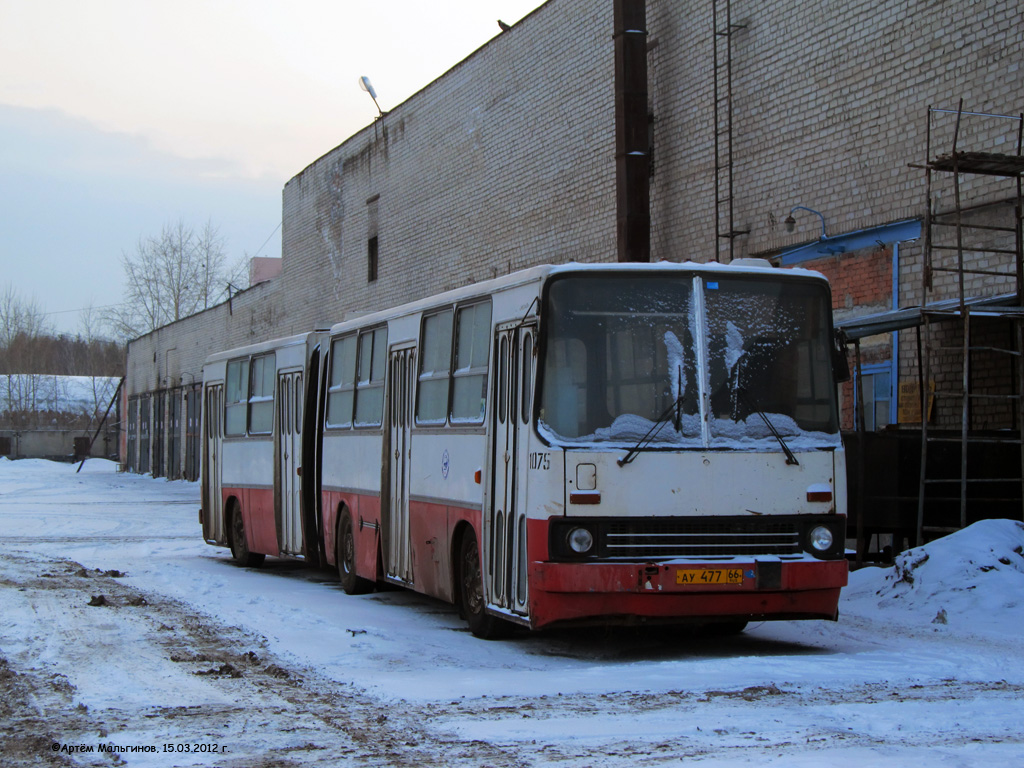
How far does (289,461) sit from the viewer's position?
54.2 ft

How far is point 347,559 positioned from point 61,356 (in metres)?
137

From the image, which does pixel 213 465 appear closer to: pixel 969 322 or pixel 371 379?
pixel 371 379

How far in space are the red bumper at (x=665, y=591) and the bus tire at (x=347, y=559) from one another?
5.19m

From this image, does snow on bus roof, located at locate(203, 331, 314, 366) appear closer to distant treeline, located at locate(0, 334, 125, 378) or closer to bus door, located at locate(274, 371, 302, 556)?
bus door, located at locate(274, 371, 302, 556)

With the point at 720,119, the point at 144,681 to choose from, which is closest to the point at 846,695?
the point at 144,681

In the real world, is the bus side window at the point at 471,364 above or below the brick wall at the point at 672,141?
below

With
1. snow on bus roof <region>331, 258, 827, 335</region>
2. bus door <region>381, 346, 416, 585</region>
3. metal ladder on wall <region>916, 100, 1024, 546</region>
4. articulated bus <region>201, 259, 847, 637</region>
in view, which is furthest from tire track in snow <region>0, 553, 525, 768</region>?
metal ladder on wall <region>916, 100, 1024, 546</region>

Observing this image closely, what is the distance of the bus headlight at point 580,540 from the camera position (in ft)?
29.2

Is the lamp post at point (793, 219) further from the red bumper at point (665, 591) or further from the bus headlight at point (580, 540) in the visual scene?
the bus headlight at point (580, 540)

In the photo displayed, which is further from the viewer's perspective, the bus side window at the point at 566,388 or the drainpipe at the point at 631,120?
the drainpipe at the point at 631,120

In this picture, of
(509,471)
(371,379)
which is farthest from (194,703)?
(371,379)

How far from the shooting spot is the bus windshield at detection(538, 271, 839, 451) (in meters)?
9.13

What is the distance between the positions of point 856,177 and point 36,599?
446 inches

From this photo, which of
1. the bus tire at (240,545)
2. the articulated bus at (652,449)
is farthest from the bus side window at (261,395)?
the articulated bus at (652,449)
